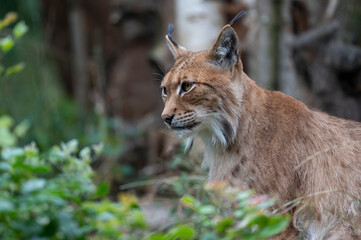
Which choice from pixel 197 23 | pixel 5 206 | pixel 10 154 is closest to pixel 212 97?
pixel 10 154

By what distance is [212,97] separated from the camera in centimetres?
386

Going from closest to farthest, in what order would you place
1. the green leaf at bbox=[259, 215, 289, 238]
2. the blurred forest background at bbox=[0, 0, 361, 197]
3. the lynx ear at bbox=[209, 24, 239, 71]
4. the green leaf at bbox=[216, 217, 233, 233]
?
1. the green leaf at bbox=[259, 215, 289, 238]
2. the green leaf at bbox=[216, 217, 233, 233]
3. the lynx ear at bbox=[209, 24, 239, 71]
4. the blurred forest background at bbox=[0, 0, 361, 197]

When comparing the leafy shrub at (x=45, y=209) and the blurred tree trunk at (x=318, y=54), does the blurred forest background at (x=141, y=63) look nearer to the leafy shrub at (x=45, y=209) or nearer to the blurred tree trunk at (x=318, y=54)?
the blurred tree trunk at (x=318, y=54)

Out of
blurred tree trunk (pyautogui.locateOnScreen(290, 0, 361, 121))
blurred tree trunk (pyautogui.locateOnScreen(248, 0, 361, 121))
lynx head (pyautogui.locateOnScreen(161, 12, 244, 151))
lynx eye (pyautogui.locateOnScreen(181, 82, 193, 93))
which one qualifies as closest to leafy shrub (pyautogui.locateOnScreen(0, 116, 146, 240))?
lynx head (pyautogui.locateOnScreen(161, 12, 244, 151))

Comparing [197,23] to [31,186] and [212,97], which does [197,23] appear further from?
[31,186]

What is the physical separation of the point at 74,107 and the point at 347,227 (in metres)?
8.99

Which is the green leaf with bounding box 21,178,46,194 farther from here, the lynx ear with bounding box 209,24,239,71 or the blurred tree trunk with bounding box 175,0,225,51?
the blurred tree trunk with bounding box 175,0,225,51

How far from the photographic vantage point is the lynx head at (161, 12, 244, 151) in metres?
3.85

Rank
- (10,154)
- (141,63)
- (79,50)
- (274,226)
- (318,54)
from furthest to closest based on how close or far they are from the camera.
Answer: (79,50), (141,63), (318,54), (10,154), (274,226)

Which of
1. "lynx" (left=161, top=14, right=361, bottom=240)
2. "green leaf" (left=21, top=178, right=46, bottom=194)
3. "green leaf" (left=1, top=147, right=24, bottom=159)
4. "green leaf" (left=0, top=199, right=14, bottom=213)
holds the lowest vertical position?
"lynx" (left=161, top=14, right=361, bottom=240)

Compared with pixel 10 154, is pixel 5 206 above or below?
below

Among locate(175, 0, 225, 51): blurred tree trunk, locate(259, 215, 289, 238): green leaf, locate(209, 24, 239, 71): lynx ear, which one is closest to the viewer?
locate(259, 215, 289, 238): green leaf

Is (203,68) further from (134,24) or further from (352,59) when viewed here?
(134,24)

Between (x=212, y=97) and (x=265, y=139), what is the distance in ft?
1.67
